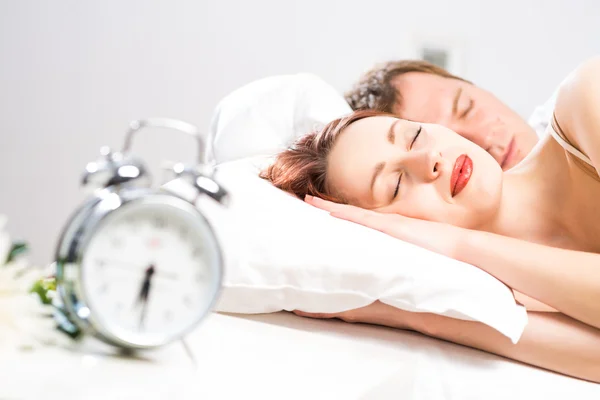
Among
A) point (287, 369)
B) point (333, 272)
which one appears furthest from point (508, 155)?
point (287, 369)

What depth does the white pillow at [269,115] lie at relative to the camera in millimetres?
2061

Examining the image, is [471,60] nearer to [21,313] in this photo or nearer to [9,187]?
[9,187]

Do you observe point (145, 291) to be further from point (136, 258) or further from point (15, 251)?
point (15, 251)

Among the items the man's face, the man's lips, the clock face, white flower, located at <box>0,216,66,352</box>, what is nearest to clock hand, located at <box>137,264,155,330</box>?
the clock face

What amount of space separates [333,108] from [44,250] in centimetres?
146

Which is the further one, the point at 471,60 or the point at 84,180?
the point at 471,60

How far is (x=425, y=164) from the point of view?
133 cm

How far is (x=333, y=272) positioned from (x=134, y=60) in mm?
1960

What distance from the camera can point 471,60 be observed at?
3232 mm

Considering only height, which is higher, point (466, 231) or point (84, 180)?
point (84, 180)

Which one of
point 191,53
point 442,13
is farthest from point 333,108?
point 442,13

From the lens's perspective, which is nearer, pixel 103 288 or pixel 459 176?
pixel 103 288

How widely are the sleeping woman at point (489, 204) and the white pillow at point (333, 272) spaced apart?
6 cm

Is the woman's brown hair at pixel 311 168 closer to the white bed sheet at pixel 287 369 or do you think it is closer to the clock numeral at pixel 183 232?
the white bed sheet at pixel 287 369
